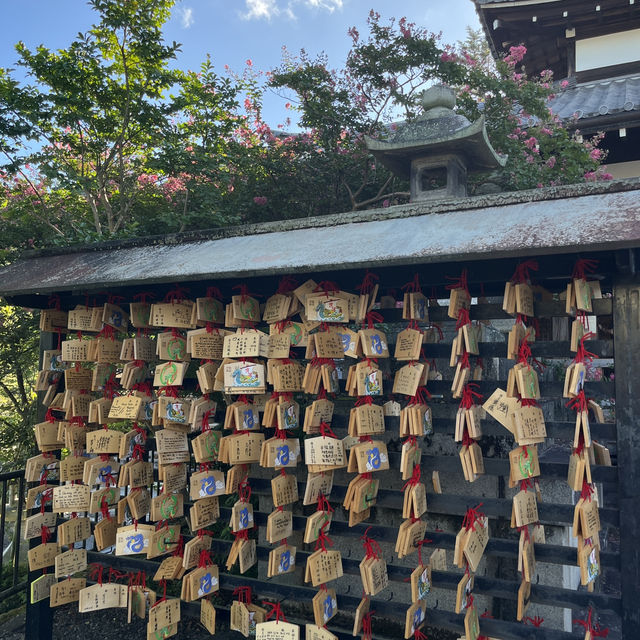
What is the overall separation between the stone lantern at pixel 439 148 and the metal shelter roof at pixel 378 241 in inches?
47.4

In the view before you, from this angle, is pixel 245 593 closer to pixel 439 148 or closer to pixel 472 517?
pixel 472 517

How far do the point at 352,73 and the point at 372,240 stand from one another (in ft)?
18.9

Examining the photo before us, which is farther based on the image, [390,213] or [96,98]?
[96,98]

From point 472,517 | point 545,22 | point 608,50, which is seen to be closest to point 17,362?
point 472,517

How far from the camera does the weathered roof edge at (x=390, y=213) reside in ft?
9.49

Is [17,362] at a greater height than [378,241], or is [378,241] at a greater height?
[378,241]

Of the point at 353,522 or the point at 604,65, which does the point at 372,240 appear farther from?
the point at 604,65

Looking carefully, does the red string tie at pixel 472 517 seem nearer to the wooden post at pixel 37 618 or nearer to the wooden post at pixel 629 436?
the wooden post at pixel 629 436

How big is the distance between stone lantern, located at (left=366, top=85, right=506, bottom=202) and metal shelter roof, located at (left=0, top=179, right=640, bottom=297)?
120 centimetres

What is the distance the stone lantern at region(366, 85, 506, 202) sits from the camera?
14.0 ft

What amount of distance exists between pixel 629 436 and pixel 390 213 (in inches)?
75.7

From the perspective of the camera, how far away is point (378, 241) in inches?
118

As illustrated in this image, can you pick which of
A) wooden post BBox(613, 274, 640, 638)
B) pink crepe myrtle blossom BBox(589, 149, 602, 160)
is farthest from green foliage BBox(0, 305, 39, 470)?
pink crepe myrtle blossom BBox(589, 149, 602, 160)

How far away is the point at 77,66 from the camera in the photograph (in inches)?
256
